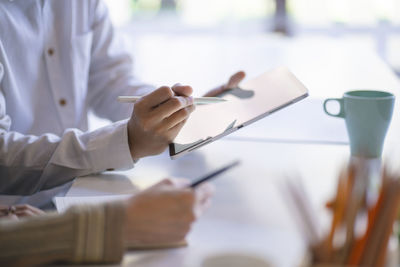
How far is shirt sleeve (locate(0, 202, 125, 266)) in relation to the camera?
2.16 feet

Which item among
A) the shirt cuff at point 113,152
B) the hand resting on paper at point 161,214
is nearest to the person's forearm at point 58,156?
the shirt cuff at point 113,152

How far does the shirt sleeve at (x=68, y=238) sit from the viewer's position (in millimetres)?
660

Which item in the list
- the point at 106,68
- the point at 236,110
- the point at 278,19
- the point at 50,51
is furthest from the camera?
the point at 278,19

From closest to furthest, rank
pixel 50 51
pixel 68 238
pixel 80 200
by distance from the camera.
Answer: pixel 68 238, pixel 80 200, pixel 50 51

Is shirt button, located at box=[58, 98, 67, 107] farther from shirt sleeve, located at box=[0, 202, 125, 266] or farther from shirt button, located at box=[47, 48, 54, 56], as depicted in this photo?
shirt sleeve, located at box=[0, 202, 125, 266]

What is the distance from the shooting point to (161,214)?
699 millimetres

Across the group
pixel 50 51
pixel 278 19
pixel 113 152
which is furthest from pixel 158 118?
pixel 278 19

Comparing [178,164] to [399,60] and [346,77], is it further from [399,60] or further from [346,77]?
[399,60]

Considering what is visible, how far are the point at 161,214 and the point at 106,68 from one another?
0.90 metres

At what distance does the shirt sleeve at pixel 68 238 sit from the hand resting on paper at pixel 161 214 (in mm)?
22

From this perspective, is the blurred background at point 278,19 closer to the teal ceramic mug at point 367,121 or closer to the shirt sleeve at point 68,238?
the teal ceramic mug at point 367,121

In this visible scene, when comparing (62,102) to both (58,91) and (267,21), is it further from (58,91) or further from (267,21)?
(267,21)

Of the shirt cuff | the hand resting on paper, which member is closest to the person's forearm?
the shirt cuff

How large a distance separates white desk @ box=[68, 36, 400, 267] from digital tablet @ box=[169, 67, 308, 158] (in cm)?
5
